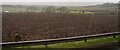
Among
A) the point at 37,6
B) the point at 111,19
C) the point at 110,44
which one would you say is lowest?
the point at 110,44

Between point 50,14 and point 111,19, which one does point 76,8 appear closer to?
point 50,14

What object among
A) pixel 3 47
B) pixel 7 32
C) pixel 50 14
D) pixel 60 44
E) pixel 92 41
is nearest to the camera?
pixel 3 47

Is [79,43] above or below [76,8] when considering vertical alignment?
below

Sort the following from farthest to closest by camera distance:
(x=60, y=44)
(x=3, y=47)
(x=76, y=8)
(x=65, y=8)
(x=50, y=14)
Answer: (x=76, y=8) → (x=65, y=8) → (x=50, y=14) → (x=60, y=44) → (x=3, y=47)

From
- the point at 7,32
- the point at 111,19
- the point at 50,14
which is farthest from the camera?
the point at 50,14

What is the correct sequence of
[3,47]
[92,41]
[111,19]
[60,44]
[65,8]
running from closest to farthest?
[3,47] → [60,44] → [92,41] → [111,19] → [65,8]

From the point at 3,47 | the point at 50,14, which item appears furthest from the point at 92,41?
the point at 50,14

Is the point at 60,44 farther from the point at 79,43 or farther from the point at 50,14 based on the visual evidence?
the point at 50,14

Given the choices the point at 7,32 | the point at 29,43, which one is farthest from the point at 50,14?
the point at 29,43

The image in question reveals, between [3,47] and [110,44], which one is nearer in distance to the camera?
[3,47]
